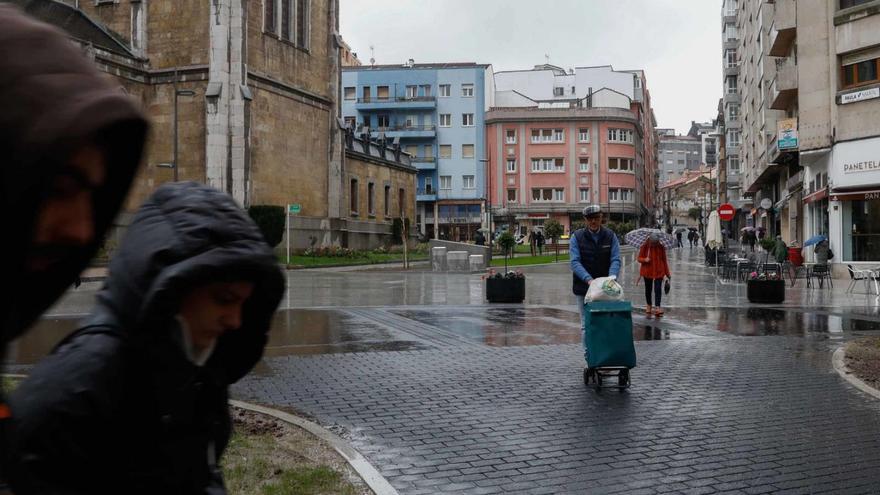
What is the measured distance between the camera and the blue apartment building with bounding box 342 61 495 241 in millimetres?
79938

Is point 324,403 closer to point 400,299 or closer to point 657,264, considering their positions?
point 657,264

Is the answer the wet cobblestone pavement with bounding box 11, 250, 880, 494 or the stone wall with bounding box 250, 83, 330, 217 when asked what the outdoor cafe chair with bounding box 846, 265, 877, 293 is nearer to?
the wet cobblestone pavement with bounding box 11, 250, 880, 494

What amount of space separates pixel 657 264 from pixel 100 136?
14107mm

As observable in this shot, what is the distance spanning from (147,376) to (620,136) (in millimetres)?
86087

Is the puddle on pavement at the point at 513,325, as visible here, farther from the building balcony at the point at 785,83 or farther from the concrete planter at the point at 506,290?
the building balcony at the point at 785,83

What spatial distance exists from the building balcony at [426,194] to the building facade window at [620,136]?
1987 centimetres

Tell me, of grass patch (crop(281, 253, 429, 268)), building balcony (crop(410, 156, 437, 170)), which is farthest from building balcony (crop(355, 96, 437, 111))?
grass patch (crop(281, 253, 429, 268))

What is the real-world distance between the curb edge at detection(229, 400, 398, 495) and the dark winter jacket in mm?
3836

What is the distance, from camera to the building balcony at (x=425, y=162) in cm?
7962

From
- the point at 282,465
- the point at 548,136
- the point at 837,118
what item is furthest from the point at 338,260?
the point at 548,136

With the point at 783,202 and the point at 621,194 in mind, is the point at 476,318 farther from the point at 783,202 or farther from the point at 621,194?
the point at 621,194

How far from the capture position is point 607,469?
5.25 metres

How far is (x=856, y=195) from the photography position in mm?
27141

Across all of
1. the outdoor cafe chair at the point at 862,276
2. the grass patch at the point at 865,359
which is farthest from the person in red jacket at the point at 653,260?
the outdoor cafe chair at the point at 862,276
